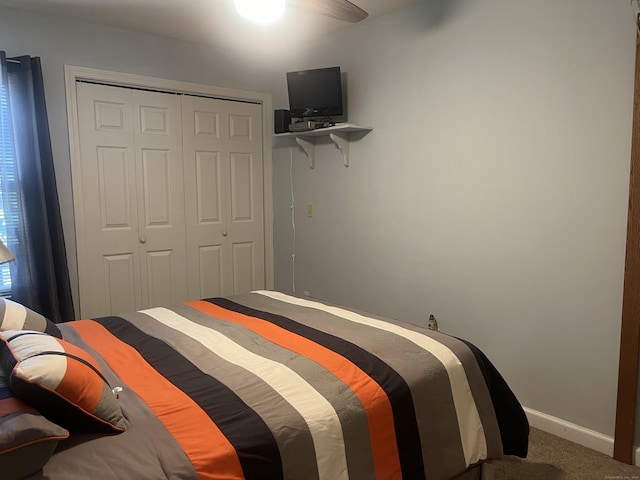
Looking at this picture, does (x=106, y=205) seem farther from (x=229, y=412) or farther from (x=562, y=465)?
(x=562, y=465)

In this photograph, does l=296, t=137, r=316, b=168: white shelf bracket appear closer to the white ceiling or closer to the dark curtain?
the white ceiling

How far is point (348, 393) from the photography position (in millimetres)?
1565

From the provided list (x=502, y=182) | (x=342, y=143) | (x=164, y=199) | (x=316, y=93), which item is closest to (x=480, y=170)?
(x=502, y=182)

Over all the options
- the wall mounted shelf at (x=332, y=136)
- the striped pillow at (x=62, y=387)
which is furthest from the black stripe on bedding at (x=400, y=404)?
the wall mounted shelf at (x=332, y=136)

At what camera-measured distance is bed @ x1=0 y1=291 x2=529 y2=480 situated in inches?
47.6

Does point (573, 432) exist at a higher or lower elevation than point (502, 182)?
lower

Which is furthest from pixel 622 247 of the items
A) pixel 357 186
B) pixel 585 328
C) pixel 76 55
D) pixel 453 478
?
pixel 76 55

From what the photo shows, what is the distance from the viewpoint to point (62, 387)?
122 cm

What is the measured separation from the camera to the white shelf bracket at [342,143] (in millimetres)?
3594

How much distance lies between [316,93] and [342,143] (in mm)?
422

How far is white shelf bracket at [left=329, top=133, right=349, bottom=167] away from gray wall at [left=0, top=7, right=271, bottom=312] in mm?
1212

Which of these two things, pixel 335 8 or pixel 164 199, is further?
pixel 164 199

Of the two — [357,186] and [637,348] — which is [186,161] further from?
[637,348]

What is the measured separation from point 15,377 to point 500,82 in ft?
8.59
